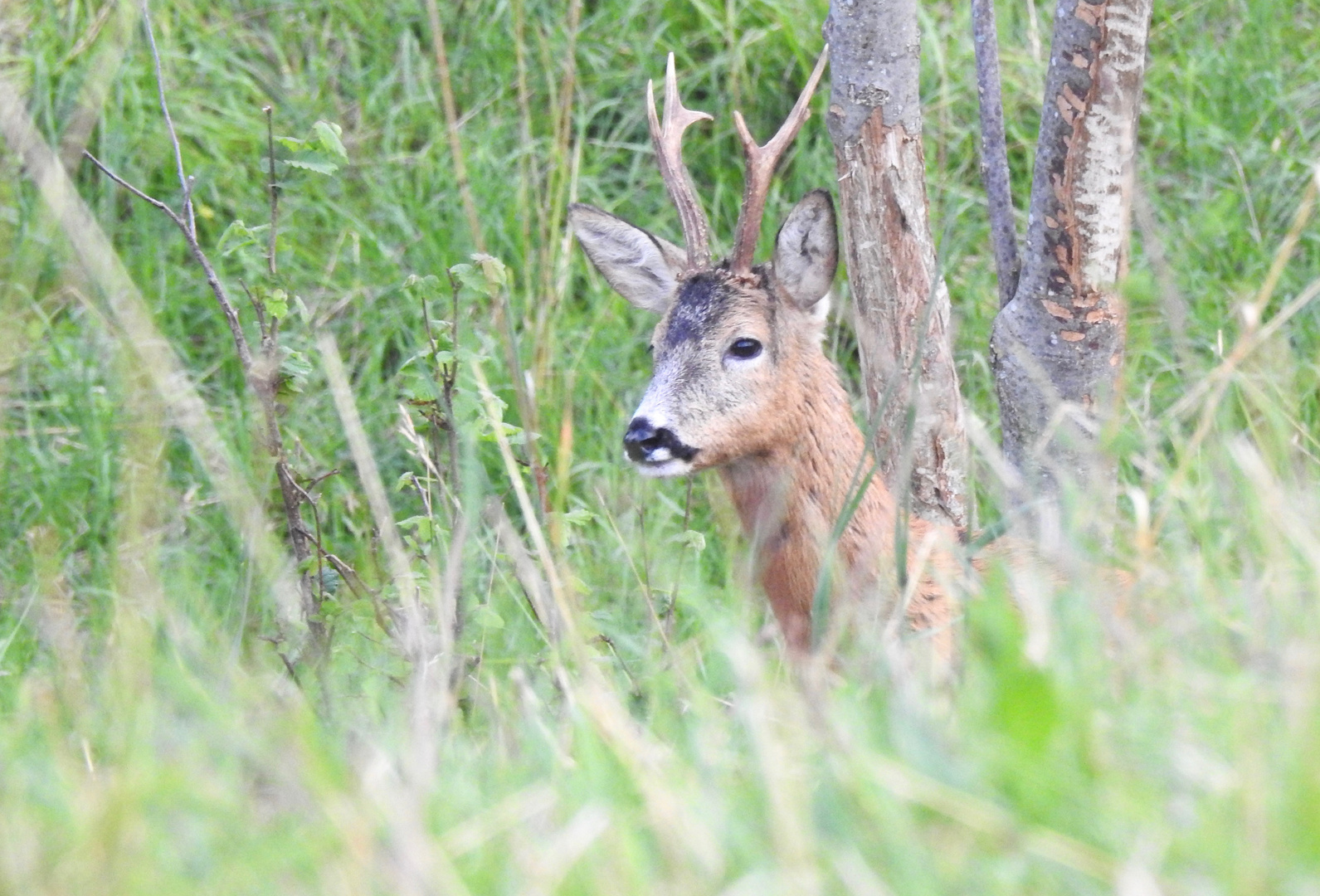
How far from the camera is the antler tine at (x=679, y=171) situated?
14.7 feet

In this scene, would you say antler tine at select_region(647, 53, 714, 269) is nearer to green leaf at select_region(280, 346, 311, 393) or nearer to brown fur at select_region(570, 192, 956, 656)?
brown fur at select_region(570, 192, 956, 656)

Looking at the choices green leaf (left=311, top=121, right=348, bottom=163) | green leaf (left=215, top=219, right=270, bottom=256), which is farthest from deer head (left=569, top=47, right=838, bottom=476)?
green leaf (left=215, top=219, right=270, bottom=256)

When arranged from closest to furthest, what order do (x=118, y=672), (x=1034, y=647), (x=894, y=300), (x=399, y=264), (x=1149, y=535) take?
(x=1034, y=647)
(x=1149, y=535)
(x=118, y=672)
(x=894, y=300)
(x=399, y=264)

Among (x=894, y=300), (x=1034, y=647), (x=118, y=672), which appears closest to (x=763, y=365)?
(x=894, y=300)

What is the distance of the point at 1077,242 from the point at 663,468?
3.76 feet

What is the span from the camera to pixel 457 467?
3967 mm

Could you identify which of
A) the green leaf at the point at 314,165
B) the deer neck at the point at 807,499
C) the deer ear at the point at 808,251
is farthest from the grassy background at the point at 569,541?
the deer ear at the point at 808,251

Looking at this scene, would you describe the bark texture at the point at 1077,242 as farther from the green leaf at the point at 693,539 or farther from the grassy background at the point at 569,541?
the green leaf at the point at 693,539

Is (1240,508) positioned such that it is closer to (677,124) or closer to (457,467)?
(457,467)

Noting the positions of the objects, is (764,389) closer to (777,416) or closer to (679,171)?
(777,416)

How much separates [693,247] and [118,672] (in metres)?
2.31

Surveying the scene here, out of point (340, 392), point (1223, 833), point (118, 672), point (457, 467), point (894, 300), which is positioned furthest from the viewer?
point (894, 300)

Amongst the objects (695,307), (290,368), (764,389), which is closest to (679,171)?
(695,307)

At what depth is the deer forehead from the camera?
4457 millimetres
